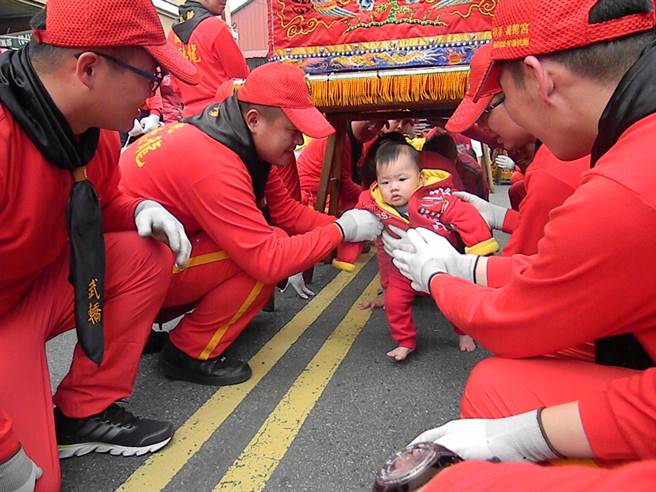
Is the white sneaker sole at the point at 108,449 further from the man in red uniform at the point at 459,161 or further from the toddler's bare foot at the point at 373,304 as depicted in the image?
the man in red uniform at the point at 459,161

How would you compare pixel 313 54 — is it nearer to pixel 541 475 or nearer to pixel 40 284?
pixel 40 284

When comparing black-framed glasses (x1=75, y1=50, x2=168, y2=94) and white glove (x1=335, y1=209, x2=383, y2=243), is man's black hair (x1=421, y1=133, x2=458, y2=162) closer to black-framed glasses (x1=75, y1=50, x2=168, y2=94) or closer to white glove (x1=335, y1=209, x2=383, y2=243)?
white glove (x1=335, y1=209, x2=383, y2=243)

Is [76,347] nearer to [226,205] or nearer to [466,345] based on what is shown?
[226,205]

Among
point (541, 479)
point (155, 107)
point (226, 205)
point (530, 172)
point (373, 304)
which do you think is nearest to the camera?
point (541, 479)

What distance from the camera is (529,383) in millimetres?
1328

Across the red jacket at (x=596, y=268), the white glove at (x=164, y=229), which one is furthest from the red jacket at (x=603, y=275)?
the white glove at (x=164, y=229)

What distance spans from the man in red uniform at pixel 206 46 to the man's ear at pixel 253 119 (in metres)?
1.45

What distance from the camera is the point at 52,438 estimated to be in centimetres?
164

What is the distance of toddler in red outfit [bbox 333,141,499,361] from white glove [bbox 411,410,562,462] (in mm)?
1246

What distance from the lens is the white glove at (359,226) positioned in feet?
8.64

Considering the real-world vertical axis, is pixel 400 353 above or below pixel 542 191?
below

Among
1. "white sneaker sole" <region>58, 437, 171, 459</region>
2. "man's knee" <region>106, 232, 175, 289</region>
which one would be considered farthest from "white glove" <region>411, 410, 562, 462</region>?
"man's knee" <region>106, 232, 175, 289</region>

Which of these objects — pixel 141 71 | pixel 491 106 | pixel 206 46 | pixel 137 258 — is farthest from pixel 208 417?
pixel 206 46

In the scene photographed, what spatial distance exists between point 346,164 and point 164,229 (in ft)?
7.77
